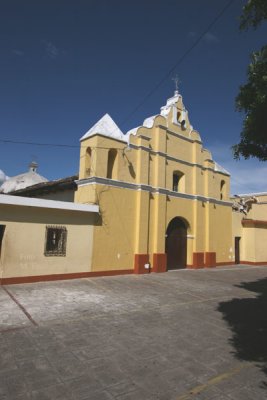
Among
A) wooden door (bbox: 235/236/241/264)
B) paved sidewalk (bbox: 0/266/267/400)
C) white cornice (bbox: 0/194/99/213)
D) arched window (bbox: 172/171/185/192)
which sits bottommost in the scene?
paved sidewalk (bbox: 0/266/267/400)

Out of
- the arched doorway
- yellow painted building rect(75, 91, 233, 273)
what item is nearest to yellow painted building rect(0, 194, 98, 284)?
Result: yellow painted building rect(75, 91, 233, 273)

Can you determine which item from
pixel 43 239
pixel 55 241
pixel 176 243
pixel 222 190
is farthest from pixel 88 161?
pixel 222 190

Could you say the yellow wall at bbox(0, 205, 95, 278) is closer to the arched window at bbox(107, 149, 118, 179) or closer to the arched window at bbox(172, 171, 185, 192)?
the arched window at bbox(107, 149, 118, 179)

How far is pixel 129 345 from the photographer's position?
20.5ft

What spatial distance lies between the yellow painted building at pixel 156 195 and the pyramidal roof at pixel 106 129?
0.06 meters

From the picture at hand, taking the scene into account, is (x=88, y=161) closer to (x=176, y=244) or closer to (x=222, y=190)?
(x=176, y=244)

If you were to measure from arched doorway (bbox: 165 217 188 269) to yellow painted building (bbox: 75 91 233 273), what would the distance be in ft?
0.16

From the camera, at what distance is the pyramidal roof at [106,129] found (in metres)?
15.2

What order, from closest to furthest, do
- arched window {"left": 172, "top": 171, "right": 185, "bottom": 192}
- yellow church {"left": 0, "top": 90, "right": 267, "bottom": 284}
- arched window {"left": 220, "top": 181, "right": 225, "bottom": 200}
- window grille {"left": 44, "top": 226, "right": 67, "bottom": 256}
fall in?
yellow church {"left": 0, "top": 90, "right": 267, "bottom": 284} < window grille {"left": 44, "top": 226, "right": 67, "bottom": 256} < arched window {"left": 172, "top": 171, "right": 185, "bottom": 192} < arched window {"left": 220, "top": 181, "right": 225, "bottom": 200}

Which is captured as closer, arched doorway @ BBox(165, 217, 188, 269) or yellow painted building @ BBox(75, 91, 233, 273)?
yellow painted building @ BBox(75, 91, 233, 273)

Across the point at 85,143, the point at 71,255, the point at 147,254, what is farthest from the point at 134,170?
the point at 71,255

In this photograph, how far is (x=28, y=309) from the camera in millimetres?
8375

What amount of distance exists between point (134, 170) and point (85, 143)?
2966 mm

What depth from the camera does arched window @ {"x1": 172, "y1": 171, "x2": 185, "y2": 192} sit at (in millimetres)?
19688
